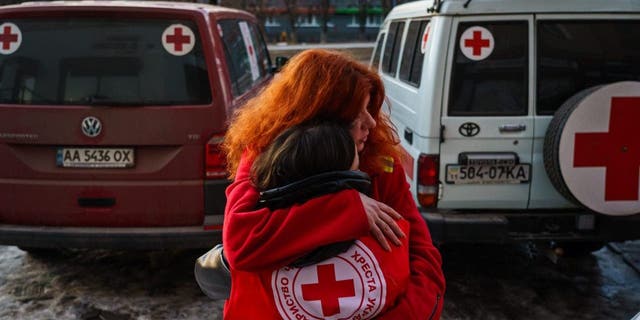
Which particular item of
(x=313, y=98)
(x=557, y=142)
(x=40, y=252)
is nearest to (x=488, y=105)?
(x=557, y=142)

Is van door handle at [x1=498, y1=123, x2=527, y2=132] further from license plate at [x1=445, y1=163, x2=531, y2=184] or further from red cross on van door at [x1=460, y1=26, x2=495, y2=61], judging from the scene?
red cross on van door at [x1=460, y1=26, x2=495, y2=61]

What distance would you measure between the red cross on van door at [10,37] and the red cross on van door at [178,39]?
3.12ft

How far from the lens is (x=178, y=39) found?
4.34m

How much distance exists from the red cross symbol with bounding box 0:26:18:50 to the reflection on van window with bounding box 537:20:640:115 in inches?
135

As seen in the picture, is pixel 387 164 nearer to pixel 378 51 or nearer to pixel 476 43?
pixel 476 43

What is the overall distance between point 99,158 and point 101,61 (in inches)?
24.9

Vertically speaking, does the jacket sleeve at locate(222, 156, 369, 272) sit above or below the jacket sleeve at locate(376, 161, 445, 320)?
above

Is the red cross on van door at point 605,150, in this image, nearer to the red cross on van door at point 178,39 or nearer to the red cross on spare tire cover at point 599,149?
the red cross on spare tire cover at point 599,149

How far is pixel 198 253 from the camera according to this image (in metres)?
5.52

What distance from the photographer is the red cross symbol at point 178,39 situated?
4.33 metres

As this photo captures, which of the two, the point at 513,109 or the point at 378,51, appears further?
the point at 378,51

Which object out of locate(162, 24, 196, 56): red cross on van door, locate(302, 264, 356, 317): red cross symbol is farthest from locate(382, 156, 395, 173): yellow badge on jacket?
locate(162, 24, 196, 56): red cross on van door

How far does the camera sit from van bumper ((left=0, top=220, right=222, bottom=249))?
14.0 ft

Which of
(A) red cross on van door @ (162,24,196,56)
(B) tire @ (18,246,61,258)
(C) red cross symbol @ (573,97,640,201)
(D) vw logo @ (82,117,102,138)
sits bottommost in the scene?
(B) tire @ (18,246,61,258)
